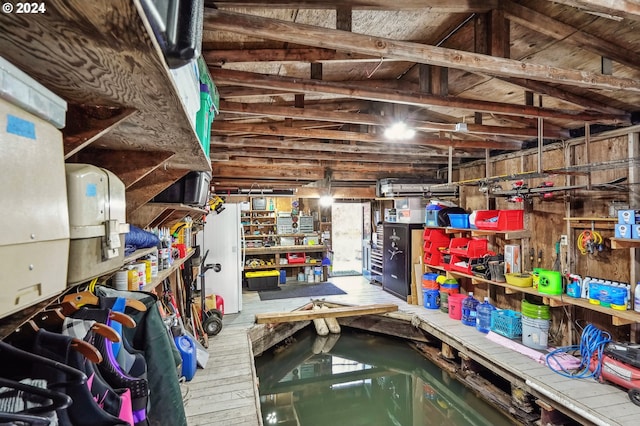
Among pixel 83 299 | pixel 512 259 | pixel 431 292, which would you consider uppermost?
pixel 83 299

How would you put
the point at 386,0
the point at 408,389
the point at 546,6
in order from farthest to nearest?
the point at 408,389 → the point at 546,6 → the point at 386,0

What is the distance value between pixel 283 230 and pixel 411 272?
3279 mm

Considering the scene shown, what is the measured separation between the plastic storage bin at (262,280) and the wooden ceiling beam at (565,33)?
238 inches

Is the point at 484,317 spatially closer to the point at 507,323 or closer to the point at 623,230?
the point at 507,323

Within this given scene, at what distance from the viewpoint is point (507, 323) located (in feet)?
13.2

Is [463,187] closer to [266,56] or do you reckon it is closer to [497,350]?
[497,350]

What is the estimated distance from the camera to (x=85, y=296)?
4.23 feet

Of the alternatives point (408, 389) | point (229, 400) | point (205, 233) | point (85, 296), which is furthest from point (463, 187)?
point (85, 296)

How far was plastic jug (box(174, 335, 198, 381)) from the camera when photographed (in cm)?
302

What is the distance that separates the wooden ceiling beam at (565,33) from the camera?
188 centimetres

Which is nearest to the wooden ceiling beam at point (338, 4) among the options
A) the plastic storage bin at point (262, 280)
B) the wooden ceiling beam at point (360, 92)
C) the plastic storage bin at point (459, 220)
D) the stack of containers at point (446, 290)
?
the wooden ceiling beam at point (360, 92)

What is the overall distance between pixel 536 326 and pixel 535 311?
0.17m

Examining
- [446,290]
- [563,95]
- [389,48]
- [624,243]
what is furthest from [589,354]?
[389,48]

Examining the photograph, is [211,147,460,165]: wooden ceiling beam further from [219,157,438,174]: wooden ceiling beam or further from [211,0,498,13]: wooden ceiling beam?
[211,0,498,13]: wooden ceiling beam
